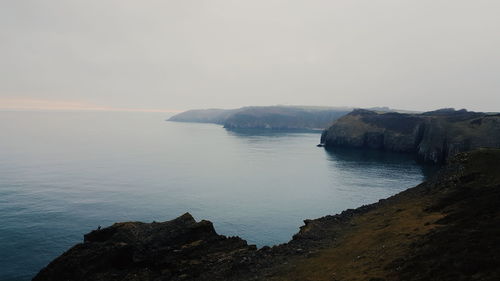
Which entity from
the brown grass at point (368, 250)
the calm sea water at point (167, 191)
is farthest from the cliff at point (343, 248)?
A: the calm sea water at point (167, 191)

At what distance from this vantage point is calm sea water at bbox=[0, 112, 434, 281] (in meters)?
58.6

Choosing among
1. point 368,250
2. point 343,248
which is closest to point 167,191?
point 343,248

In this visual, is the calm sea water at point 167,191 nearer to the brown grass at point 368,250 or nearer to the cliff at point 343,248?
the cliff at point 343,248

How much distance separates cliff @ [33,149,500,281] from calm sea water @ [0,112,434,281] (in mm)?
12345

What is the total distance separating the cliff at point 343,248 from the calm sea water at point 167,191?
40.5 feet

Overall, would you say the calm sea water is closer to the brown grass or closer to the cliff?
the cliff

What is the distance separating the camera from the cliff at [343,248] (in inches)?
1011

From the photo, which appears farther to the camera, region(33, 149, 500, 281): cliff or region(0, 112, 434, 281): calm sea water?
region(0, 112, 434, 281): calm sea water

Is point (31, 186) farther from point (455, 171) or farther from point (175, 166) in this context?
point (455, 171)

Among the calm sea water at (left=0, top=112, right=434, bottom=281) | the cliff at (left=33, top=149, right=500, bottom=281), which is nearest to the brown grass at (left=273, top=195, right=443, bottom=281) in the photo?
the cliff at (left=33, top=149, right=500, bottom=281)

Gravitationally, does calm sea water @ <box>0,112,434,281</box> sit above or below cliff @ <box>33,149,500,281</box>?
below

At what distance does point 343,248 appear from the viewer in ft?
126

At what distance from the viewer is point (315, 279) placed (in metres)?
29.5

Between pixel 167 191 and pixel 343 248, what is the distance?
63.5 meters
